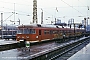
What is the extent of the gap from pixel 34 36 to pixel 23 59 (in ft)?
53.8

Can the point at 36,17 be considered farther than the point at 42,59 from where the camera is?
Yes

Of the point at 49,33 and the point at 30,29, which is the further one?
the point at 49,33

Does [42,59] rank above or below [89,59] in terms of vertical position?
below

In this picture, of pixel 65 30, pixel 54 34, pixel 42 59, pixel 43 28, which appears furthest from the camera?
pixel 65 30

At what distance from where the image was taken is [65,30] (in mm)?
46969

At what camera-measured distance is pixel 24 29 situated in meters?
31.5

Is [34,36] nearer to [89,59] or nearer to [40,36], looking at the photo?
[40,36]

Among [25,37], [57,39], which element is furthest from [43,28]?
[57,39]

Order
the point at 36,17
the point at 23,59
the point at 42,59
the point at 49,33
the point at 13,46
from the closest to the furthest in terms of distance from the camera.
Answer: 1. the point at 23,59
2. the point at 42,59
3. the point at 13,46
4. the point at 49,33
5. the point at 36,17

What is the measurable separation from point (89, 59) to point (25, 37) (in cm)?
2310

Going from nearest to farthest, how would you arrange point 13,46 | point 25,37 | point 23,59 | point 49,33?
point 23,59, point 13,46, point 25,37, point 49,33

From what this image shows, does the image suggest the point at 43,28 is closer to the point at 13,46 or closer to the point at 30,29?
the point at 30,29

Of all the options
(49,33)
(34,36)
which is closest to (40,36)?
(34,36)

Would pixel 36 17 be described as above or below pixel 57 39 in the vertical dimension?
above
